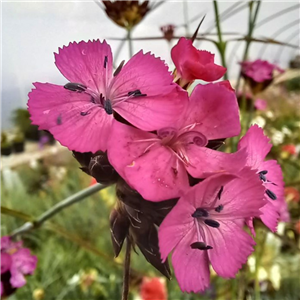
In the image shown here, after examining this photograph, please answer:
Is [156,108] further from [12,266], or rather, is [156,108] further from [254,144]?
[12,266]

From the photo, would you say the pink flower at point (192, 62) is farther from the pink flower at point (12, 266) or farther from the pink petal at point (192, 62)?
the pink flower at point (12, 266)

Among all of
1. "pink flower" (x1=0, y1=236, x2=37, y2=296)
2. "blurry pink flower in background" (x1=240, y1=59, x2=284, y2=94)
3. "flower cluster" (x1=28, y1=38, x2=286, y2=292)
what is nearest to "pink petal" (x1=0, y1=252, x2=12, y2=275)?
"pink flower" (x1=0, y1=236, x2=37, y2=296)

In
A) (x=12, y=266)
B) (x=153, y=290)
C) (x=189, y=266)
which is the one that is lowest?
(x=153, y=290)

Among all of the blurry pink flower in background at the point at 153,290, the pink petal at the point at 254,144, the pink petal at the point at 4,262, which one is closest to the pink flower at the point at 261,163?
the pink petal at the point at 254,144

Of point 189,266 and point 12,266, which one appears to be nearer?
point 189,266

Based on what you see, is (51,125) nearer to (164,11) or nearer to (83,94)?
(83,94)

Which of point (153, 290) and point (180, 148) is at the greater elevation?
point (180, 148)

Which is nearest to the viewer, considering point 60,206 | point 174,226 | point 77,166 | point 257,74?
point 174,226

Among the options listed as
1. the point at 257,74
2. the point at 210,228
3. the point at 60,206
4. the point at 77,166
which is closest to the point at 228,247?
the point at 210,228
